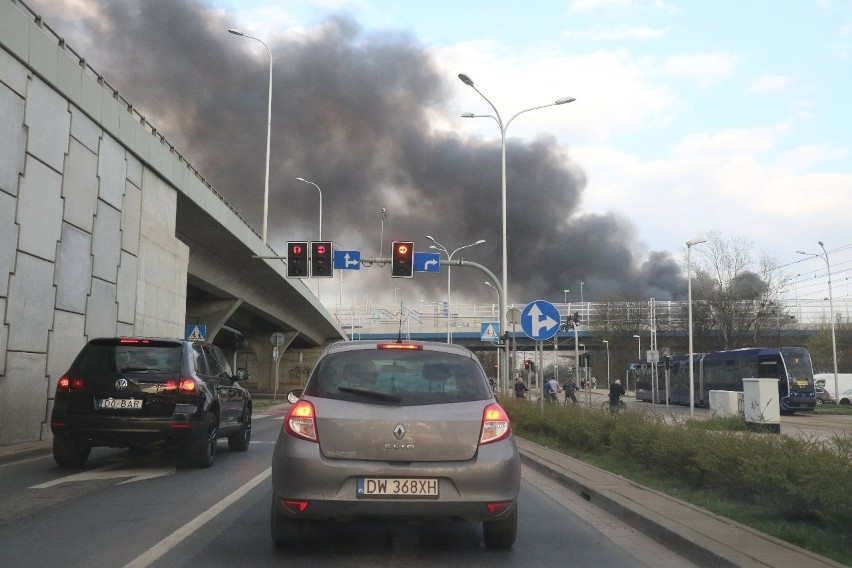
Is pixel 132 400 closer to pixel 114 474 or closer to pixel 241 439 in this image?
pixel 114 474

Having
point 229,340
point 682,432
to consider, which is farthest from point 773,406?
point 229,340

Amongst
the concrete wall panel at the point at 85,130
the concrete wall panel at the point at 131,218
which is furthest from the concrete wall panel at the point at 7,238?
the concrete wall panel at the point at 131,218

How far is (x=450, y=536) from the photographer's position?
690 cm

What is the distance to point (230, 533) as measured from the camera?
6805 mm

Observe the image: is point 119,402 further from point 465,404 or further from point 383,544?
point 465,404

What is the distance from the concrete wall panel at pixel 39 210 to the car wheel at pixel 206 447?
590 cm

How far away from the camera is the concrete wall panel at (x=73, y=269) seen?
16.6m

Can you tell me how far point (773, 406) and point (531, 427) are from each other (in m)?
6.76

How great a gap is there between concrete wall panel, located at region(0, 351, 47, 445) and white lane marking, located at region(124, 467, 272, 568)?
7.01m

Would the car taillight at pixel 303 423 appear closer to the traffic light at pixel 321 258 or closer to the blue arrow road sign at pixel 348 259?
the traffic light at pixel 321 258

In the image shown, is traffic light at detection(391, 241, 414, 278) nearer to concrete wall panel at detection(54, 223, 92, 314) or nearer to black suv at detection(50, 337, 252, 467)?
concrete wall panel at detection(54, 223, 92, 314)

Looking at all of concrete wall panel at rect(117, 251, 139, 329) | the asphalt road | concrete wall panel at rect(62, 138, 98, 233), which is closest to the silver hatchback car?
the asphalt road

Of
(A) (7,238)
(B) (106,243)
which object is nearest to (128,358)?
(A) (7,238)

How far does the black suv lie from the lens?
1053 cm
